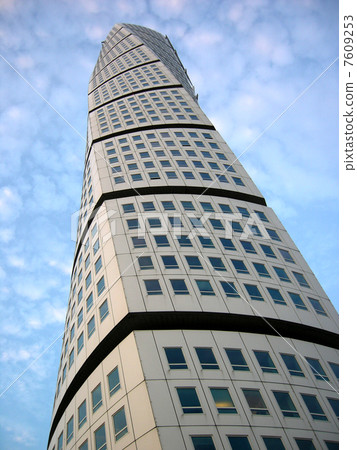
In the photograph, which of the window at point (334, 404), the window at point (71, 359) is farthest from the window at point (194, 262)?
the window at point (334, 404)

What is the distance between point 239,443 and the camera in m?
15.6

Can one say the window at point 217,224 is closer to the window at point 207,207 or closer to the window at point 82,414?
the window at point 207,207

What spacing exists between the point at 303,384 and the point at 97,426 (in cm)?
948

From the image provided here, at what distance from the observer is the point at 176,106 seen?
4925 cm

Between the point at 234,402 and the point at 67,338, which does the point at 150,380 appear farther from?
the point at 67,338

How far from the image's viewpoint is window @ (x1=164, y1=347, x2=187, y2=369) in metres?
18.2

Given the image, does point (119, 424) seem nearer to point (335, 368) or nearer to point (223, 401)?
point (223, 401)

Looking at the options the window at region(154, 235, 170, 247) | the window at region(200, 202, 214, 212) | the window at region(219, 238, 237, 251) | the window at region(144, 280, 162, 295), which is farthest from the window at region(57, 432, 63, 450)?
the window at region(200, 202, 214, 212)

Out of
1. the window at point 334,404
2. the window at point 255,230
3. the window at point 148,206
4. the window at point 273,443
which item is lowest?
the window at point 273,443

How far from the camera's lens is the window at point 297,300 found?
24188 mm

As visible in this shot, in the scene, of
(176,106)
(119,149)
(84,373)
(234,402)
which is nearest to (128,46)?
(176,106)

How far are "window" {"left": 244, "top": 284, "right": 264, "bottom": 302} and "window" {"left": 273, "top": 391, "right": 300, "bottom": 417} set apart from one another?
6.15 m

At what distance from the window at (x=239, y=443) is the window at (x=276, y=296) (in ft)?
30.4

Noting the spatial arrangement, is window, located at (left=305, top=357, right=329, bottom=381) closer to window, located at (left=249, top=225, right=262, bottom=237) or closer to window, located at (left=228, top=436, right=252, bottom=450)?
window, located at (left=228, top=436, right=252, bottom=450)
